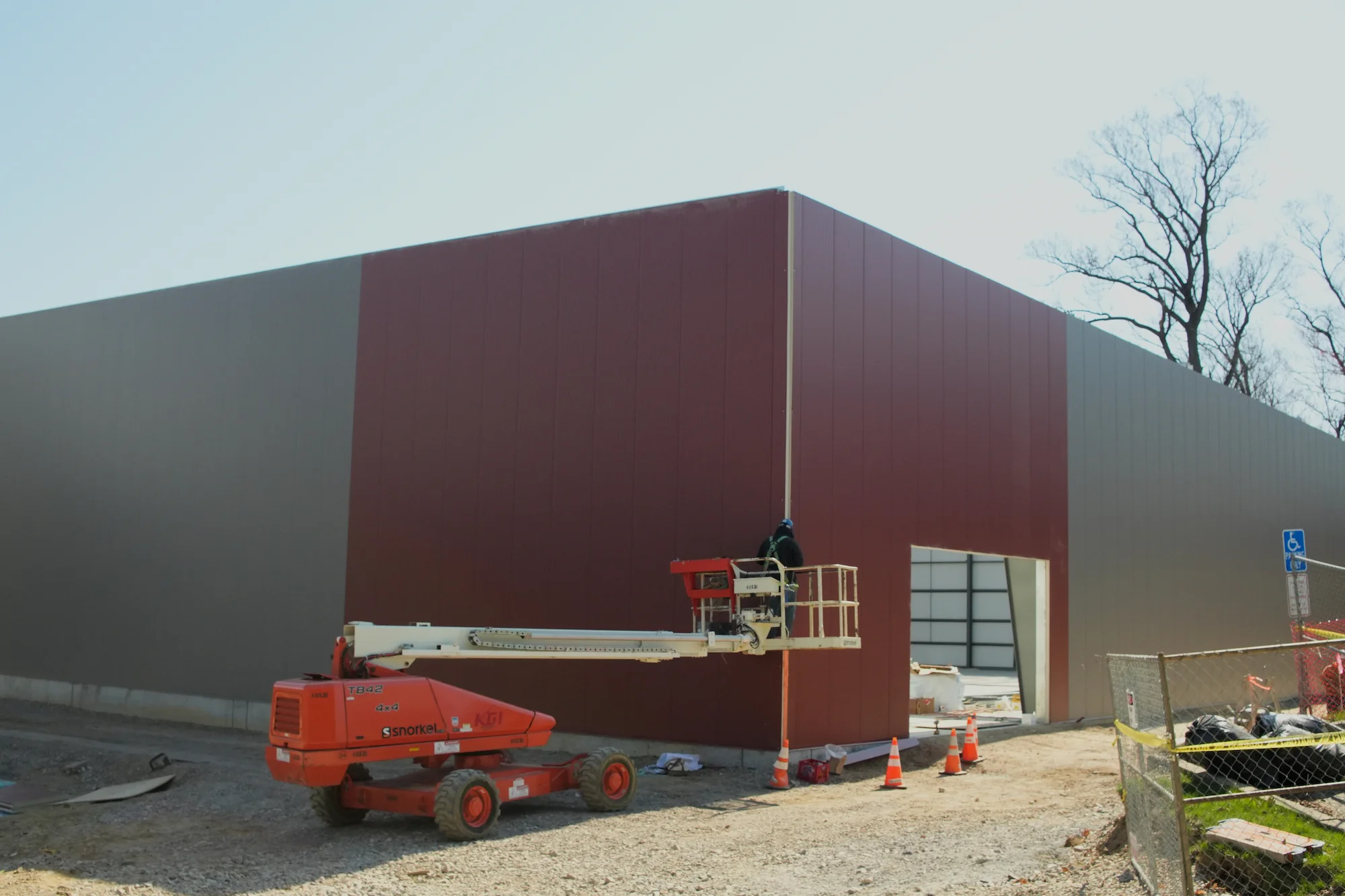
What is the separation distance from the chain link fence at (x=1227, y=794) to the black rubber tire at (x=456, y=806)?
5.39 meters

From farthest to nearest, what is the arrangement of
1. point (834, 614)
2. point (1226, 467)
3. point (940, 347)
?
point (1226, 467) < point (940, 347) < point (834, 614)

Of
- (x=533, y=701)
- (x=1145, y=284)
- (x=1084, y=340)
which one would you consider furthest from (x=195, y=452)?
(x=1145, y=284)

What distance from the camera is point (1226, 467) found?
2609 centimetres

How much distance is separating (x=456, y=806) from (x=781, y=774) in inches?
186

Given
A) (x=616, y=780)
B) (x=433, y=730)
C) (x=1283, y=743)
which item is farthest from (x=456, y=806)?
(x=1283, y=743)

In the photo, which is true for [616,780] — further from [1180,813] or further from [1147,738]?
[1180,813]

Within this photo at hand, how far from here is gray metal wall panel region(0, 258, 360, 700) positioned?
19.6m

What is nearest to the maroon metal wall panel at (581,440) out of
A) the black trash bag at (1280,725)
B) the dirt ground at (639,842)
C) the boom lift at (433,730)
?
the dirt ground at (639,842)

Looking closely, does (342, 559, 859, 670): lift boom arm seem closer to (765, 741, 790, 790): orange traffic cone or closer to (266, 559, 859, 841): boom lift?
(266, 559, 859, 841): boom lift

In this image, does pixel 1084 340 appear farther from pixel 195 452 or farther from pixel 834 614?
pixel 195 452

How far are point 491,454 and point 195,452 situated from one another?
274 inches

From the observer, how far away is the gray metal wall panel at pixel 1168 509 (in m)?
21.2

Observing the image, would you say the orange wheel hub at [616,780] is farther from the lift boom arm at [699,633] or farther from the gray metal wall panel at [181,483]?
the gray metal wall panel at [181,483]

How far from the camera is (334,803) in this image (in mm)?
11133
